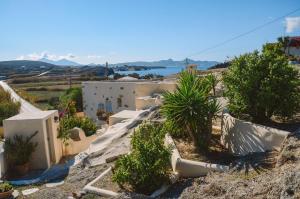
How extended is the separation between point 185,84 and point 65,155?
666 cm

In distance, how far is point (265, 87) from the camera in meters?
9.56

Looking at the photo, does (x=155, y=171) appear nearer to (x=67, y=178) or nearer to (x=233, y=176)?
(x=233, y=176)

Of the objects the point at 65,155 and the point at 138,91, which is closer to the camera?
the point at 65,155

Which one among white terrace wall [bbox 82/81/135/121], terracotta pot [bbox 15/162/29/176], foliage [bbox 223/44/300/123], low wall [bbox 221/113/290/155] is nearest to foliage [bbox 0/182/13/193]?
terracotta pot [bbox 15/162/29/176]

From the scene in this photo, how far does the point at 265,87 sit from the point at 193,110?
2.01m

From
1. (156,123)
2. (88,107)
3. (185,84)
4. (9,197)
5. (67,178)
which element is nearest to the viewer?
(9,197)

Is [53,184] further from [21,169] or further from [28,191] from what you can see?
[21,169]

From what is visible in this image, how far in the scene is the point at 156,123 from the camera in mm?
12586

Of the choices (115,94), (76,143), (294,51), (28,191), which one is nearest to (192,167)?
(28,191)

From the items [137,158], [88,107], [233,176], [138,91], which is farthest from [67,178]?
[88,107]

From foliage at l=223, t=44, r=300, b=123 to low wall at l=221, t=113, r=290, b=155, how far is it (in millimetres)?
643

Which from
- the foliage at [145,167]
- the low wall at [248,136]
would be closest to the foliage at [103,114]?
the low wall at [248,136]

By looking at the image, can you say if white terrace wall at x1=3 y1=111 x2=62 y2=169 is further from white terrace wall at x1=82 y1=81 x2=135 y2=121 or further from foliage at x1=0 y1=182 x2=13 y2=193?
white terrace wall at x1=82 y1=81 x2=135 y2=121

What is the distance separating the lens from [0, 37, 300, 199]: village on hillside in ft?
25.2
